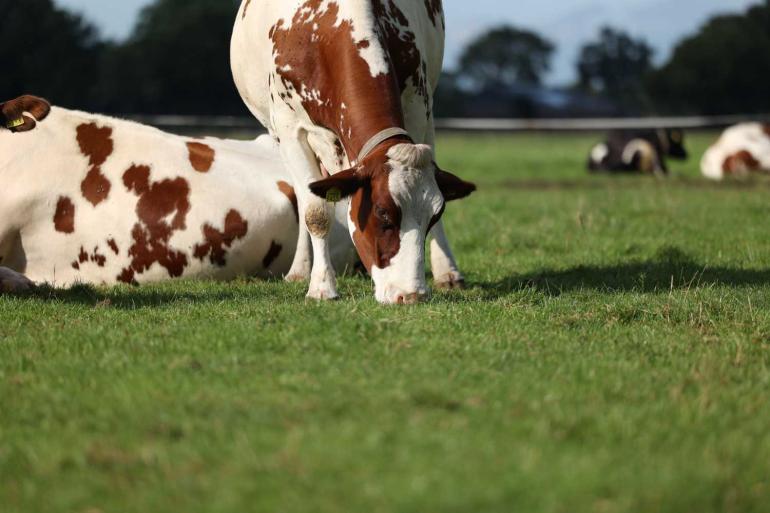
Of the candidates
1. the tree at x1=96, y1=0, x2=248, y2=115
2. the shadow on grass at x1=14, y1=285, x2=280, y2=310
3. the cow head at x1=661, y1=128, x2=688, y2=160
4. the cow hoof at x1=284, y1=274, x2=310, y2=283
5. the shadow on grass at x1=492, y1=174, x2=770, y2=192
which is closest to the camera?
the shadow on grass at x1=14, y1=285, x2=280, y2=310

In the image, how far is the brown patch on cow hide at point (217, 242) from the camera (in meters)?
9.27

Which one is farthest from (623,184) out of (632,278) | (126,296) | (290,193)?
(126,296)

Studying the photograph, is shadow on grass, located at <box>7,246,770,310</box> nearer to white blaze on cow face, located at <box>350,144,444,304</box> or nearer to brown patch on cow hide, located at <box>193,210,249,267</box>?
brown patch on cow hide, located at <box>193,210,249,267</box>

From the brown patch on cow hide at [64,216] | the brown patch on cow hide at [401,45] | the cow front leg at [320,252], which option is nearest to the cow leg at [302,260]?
the cow front leg at [320,252]

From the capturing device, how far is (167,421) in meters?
4.58

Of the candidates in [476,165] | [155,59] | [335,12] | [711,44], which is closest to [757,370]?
[335,12]

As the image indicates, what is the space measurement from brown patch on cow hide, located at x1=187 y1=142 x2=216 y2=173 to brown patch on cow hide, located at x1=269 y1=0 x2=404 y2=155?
1623mm

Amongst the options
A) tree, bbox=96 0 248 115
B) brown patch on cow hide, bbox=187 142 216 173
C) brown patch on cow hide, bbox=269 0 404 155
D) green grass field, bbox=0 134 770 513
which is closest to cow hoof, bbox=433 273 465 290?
green grass field, bbox=0 134 770 513

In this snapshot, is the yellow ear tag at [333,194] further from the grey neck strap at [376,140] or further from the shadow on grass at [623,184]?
the shadow on grass at [623,184]

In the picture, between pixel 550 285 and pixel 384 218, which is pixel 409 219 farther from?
pixel 550 285

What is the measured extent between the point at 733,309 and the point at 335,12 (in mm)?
3347

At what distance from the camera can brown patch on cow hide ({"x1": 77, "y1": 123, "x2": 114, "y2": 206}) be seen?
9477 mm

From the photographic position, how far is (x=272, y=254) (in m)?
9.48

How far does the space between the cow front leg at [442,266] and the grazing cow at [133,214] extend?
869 mm
